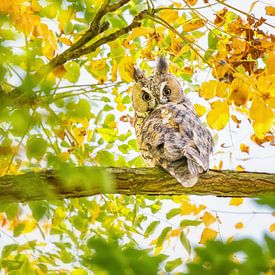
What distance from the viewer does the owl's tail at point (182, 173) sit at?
5.76 feet

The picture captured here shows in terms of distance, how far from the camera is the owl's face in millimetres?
2473

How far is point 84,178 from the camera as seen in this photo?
45 cm

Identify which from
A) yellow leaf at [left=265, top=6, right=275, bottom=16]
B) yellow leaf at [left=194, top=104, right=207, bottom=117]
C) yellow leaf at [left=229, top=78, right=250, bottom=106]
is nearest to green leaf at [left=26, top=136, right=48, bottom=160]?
yellow leaf at [left=229, top=78, right=250, bottom=106]

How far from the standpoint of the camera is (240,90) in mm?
1688

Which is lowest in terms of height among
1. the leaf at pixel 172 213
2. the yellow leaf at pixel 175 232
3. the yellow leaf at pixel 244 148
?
the yellow leaf at pixel 175 232

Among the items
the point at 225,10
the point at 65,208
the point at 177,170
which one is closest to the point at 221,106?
the point at 177,170

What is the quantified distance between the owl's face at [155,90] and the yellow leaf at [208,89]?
0.68 meters

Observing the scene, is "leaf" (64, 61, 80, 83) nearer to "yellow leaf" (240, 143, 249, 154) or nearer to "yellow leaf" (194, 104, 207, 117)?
"yellow leaf" (194, 104, 207, 117)

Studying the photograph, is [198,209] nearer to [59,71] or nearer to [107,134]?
[107,134]

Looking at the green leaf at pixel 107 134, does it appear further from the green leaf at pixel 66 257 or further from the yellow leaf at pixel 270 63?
the yellow leaf at pixel 270 63

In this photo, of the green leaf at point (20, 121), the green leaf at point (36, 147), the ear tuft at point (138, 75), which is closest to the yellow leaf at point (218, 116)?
the ear tuft at point (138, 75)

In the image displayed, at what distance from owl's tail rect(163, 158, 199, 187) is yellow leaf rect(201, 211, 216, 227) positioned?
0.81 ft

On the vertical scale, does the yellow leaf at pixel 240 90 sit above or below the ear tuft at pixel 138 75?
below

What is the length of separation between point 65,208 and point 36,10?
2.20ft
